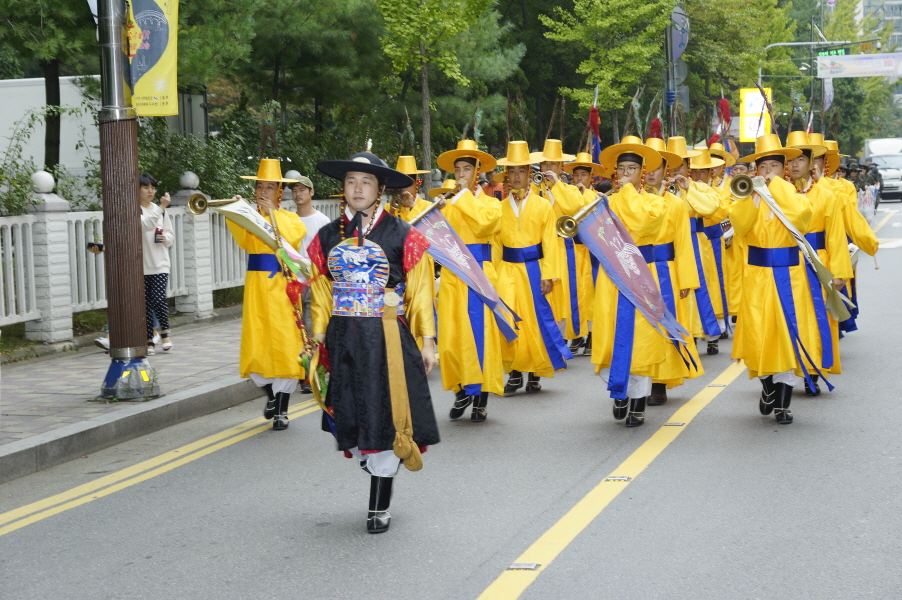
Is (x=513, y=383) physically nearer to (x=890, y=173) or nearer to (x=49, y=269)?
(x=49, y=269)

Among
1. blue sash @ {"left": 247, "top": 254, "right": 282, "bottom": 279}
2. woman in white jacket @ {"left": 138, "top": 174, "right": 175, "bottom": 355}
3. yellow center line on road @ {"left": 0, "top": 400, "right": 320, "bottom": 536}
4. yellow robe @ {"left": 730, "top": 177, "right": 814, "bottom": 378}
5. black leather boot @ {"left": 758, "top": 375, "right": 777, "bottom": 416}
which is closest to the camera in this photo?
yellow center line on road @ {"left": 0, "top": 400, "right": 320, "bottom": 536}

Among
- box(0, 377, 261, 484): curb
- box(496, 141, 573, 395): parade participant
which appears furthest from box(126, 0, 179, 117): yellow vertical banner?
box(496, 141, 573, 395): parade participant

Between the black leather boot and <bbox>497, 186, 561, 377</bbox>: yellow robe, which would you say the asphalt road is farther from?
<bbox>497, 186, 561, 377</bbox>: yellow robe

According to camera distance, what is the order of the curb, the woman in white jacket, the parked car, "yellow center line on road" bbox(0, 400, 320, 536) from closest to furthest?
"yellow center line on road" bbox(0, 400, 320, 536)
the curb
the woman in white jacket
the parked car

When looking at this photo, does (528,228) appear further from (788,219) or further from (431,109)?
(431,109)

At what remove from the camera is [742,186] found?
7.09 meters

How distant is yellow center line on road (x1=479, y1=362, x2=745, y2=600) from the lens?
4.38 m

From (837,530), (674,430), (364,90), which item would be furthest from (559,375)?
(364,90)

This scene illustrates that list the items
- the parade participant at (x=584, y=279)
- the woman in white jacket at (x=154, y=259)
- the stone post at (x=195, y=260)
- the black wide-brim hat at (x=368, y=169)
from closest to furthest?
the black wide-brim hat at (x=368, y=169), the woman in white jacket at (x=154, y=259), the parade participant at (x=584, y=279), the stone post at (x=195, y=260)

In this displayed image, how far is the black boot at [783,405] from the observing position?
7.39m

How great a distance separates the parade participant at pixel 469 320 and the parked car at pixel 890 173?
1714 inches

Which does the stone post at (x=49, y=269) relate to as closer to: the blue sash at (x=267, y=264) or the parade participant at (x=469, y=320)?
the blue sash at (x=267, y=264)

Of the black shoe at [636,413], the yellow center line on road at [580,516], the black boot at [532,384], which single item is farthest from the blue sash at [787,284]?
the black boot at [532,384]

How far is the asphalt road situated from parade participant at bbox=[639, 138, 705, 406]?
14.1 inches
